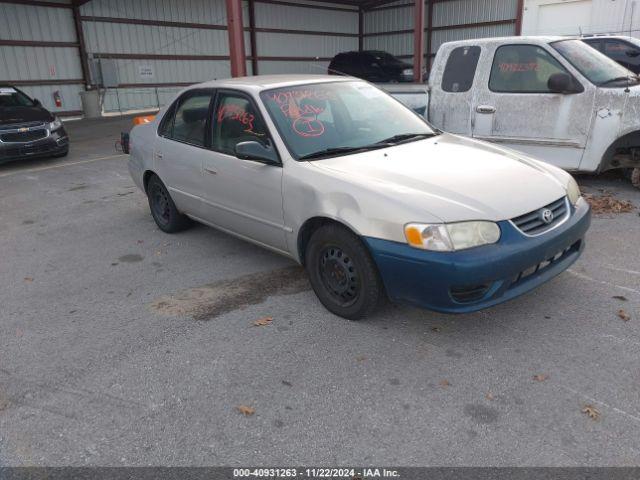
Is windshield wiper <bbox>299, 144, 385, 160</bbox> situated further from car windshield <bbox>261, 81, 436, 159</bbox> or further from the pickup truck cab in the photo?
the pickup truck cab

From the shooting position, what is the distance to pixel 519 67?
6.43m

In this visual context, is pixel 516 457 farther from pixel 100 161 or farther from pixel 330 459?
pixel 100 161

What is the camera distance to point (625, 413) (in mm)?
2605

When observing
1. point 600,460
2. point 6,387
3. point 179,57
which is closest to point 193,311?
point 6,387

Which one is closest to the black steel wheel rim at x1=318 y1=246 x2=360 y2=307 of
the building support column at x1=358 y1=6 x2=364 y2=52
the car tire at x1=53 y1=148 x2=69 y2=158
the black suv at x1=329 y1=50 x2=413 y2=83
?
the car tire at x1=53 y1=148 x2=69 y2=158

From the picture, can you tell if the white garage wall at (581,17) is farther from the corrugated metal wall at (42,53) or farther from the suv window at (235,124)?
the suv window at (235,124)

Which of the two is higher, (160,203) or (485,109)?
(485,109)

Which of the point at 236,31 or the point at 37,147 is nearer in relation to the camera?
the point at 37,147

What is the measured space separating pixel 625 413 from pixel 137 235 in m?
4.80

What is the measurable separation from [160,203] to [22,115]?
20.2ft

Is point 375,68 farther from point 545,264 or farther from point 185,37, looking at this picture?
point 545,264

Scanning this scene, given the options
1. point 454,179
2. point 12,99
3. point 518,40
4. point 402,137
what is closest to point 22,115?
point 12,99

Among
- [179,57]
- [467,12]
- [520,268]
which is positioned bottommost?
[520,268]

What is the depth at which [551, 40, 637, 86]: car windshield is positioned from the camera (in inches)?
237
